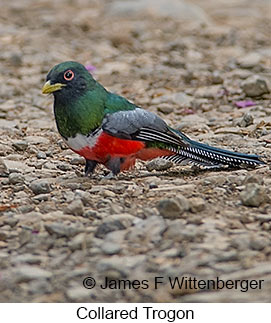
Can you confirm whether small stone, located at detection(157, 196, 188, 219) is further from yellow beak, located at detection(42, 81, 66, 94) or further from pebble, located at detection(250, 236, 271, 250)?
yellow beak, located at detection(42, 81, 66, 94)

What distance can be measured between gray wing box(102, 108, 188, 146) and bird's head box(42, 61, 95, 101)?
0.32 m

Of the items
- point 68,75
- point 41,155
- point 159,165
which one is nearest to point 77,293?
point 68,75

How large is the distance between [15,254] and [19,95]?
214 inches

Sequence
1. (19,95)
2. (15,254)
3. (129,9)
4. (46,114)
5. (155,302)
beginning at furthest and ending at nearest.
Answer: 1. (129,9)
2. (19,95)
3. (46,114)
4. (15,254)
5. (155,302)

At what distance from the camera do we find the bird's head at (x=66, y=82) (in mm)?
5914

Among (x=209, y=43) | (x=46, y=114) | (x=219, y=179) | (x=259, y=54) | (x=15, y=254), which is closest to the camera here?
(x=15, y=254)

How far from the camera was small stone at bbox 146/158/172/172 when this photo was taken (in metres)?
6.63

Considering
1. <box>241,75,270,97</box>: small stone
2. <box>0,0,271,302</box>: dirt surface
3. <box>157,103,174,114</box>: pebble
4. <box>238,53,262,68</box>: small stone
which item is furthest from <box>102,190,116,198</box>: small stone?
<box>238,53,262,68</box>: small stone

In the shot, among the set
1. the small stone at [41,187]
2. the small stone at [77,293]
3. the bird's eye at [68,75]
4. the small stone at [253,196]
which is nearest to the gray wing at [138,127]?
the bird's eye at [68,75]

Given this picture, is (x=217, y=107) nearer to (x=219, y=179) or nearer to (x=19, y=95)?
(x=19, y=95)

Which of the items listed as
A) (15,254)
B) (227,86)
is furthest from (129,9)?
(15,254)

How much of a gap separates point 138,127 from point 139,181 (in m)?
0.45

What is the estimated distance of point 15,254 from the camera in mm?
4668

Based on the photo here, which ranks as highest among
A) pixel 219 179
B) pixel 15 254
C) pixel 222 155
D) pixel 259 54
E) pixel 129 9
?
pixel 129 9
